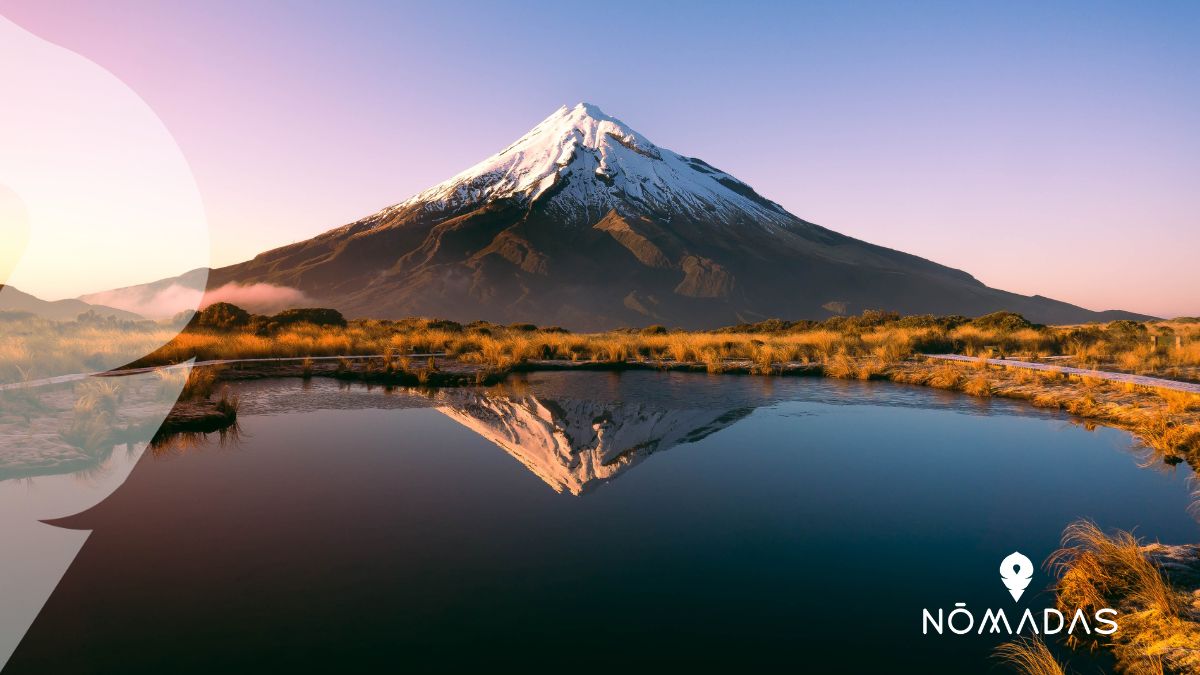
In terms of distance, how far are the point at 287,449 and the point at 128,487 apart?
201cm

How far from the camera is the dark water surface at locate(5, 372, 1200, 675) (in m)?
3.63

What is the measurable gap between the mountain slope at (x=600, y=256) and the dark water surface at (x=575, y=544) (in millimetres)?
88290

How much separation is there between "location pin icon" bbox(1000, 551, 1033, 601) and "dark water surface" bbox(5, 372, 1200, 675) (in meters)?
0.08

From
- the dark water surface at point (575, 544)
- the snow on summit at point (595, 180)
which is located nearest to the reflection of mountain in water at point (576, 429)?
the dark water surface at point (575, 544)

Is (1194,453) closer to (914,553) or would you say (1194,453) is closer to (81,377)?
(914,553)

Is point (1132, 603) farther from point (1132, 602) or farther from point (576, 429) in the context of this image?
point (576, 429)

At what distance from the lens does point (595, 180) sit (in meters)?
140

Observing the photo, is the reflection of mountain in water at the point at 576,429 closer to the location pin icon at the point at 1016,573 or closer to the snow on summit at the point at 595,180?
the location pin icon at the point at 1016,573

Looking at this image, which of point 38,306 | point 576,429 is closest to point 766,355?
point 576,429

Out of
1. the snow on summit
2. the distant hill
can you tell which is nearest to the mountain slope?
the snow on summit

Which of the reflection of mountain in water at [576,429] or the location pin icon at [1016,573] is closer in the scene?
the location pin icon at [1016,573]

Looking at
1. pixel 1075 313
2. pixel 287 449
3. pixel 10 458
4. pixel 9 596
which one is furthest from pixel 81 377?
pixel 1075 313

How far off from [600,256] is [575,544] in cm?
11604

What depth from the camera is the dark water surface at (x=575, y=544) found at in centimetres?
363
